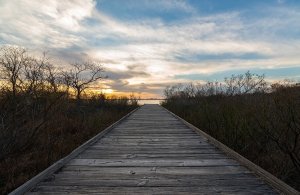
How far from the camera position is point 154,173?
3957mm

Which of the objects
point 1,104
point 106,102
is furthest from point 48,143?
point 106,102

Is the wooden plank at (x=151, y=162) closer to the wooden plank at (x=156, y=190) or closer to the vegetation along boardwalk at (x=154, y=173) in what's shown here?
the vegetation along boardwalk at (x=154, y=173)

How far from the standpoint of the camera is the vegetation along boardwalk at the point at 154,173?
3336 millimetres

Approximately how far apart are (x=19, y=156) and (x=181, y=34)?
8790 millimetres

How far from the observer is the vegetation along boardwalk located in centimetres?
334

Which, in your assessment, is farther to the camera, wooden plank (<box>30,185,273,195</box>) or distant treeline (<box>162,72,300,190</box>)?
distant treeline (<box>162,72,300,190</box>)

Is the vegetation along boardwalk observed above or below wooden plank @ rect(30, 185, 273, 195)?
above

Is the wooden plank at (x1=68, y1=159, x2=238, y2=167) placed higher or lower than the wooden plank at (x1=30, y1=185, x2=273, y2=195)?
higher

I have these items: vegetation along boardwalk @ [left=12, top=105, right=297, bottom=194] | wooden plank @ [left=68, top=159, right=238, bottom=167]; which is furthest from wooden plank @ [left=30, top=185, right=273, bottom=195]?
wooden plank @ [left=68, top=159, right=238, bottom=167]

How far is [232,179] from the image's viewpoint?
369cm

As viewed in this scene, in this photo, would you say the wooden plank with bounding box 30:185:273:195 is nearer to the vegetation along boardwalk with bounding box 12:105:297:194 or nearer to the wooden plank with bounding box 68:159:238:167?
the vegetation along boardwalk with bounding box 12:105:297:194

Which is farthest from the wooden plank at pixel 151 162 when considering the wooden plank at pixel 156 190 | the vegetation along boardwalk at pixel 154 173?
the wooden plank at pixel 156 190

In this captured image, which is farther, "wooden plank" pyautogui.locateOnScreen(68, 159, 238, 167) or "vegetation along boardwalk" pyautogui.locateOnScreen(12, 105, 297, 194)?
"wooden plank" pyautogui.locateOnScreen(68, 159, 238, 167)

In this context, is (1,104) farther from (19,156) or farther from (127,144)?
(127,144)
